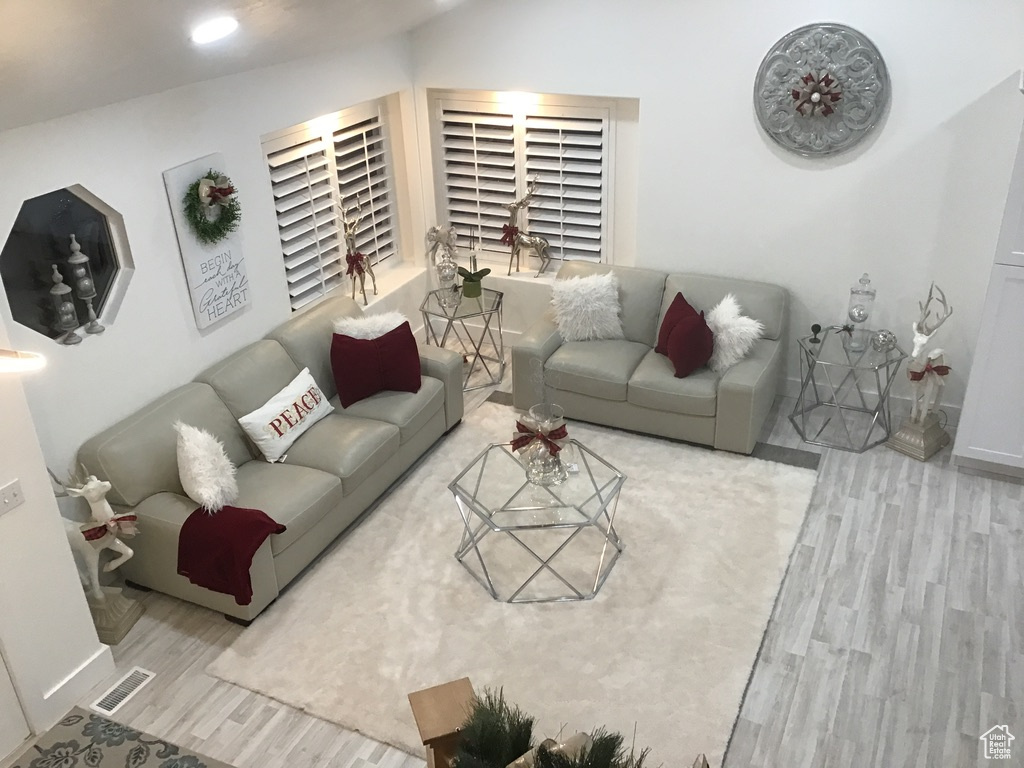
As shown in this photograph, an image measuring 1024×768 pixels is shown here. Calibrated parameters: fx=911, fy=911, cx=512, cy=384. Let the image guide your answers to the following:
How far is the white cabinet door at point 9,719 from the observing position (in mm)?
3516

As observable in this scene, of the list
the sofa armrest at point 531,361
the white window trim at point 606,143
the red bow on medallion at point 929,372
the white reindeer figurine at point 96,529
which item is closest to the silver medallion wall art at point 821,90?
the white window trim at point 606,143

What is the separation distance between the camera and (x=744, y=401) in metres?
5.12

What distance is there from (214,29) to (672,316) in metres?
3.09

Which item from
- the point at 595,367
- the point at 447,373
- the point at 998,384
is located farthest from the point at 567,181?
the point at 998,384

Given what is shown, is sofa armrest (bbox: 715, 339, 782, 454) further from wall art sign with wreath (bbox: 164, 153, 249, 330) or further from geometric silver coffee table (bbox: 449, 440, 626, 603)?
wall art sign with wreath (bbox: 164, 153, 249, 330)

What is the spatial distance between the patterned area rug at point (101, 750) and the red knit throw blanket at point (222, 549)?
660mm

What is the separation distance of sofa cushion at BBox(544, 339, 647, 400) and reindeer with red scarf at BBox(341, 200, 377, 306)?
1.41 metres

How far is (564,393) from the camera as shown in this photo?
5.66 metres

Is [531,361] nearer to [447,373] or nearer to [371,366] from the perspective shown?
[447,373]

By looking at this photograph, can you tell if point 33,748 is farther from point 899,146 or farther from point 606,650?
point 899,146

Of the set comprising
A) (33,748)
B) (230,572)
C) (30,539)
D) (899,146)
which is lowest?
(33,748)

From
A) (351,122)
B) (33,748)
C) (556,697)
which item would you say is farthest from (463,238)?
(33,748)

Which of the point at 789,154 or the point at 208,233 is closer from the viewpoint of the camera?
the point at 208,233

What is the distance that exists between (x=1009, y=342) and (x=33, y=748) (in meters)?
4.88
